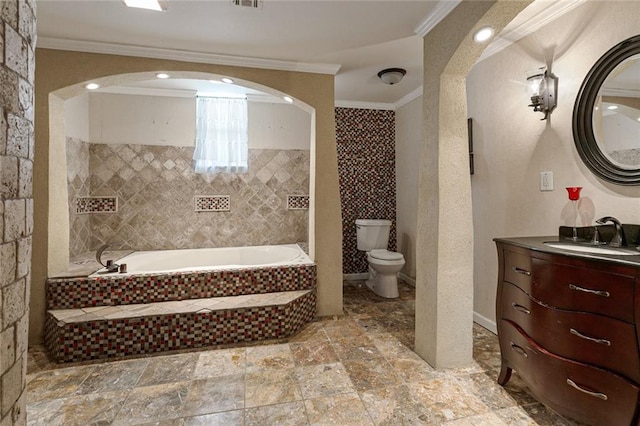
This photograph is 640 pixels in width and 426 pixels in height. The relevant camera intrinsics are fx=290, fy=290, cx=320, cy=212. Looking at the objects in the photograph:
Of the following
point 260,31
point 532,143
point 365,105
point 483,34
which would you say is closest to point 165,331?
point 260,31

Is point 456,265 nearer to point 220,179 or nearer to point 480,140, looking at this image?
point 480,140

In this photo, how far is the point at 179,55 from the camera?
7.64 ft

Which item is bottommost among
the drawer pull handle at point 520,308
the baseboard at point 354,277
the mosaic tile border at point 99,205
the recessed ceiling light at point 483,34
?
the baseboard at point 354,277

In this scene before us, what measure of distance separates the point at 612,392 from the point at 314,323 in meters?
1.90

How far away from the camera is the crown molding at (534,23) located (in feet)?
5.91

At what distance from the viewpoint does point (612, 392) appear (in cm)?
114

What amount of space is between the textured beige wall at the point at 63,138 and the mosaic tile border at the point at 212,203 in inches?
47.5

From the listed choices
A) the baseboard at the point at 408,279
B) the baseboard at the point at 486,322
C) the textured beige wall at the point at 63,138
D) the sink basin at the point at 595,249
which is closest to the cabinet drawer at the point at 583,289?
the sink basin at the point at 595,249

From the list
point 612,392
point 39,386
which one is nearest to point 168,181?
point 39,386

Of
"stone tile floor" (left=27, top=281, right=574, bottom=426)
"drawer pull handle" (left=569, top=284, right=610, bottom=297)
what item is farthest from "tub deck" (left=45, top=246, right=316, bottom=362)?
"drawer pull handle" (left=569, top=284, right=610, bottom=297)

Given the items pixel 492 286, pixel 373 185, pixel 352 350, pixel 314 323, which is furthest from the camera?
pixel 373 185

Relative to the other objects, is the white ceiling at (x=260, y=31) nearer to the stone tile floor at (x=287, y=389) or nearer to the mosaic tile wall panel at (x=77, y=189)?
the mosaic tile wall panel at (x=77, y=189)

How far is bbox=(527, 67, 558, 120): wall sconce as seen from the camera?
189 cm

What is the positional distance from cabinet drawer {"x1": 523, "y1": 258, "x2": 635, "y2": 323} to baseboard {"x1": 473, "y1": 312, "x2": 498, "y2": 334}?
113 cm
